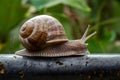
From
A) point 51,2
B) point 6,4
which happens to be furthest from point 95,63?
point 6,4

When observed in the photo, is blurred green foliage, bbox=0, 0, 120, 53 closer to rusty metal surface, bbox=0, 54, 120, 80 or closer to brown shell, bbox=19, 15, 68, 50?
brown shell, bbox=19, 15, 68, 50

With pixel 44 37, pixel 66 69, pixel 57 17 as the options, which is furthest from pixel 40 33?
pixel 57 17

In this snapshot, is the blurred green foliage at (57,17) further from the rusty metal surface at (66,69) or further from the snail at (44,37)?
the rusty metal surface at (66,69)

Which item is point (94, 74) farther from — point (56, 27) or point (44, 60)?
point (56, 27)

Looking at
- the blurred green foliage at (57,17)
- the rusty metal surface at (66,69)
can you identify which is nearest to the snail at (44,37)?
the rusty metal surface at (66,69)

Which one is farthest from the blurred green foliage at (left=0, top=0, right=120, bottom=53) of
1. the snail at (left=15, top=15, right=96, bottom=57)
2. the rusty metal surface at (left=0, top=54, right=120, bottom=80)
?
the rusty metal surface at (left=0, top=54, right=120, bottom=80)

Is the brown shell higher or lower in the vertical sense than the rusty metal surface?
higher
